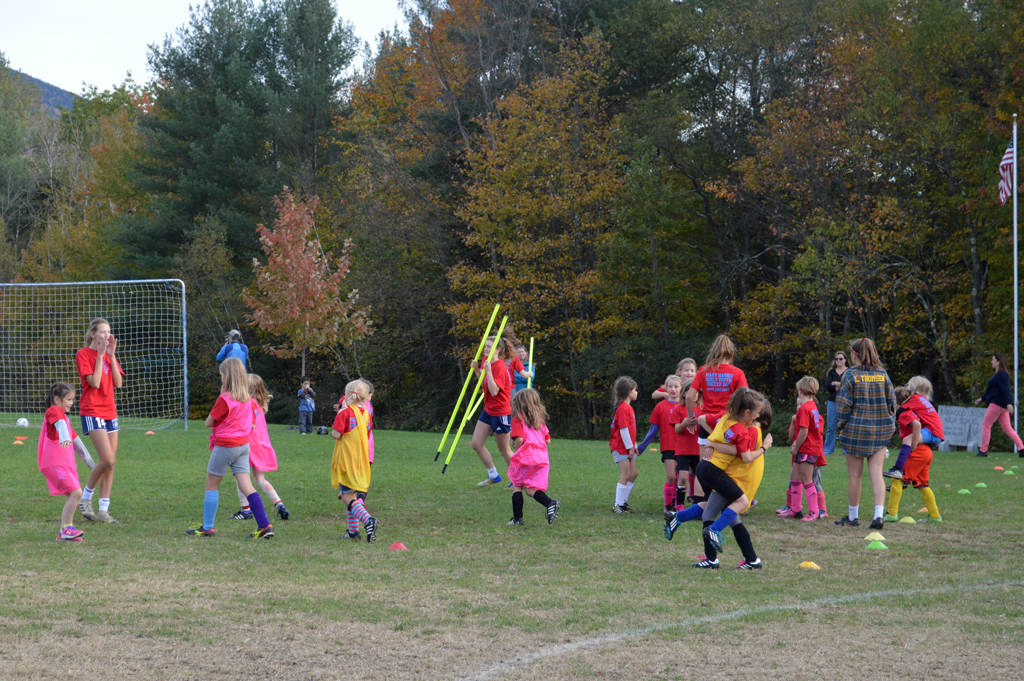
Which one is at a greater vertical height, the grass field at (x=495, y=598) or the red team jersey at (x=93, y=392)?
the red team jersey at (x=93, y=392)

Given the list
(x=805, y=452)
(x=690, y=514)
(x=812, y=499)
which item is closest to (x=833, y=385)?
(x=812, y=499)

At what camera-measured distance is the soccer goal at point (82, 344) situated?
26.0 m

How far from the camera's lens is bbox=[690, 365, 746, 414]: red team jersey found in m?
8.63

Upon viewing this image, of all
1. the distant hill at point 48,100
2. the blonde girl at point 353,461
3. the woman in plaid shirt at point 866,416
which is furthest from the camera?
the distant hill at point 48,100

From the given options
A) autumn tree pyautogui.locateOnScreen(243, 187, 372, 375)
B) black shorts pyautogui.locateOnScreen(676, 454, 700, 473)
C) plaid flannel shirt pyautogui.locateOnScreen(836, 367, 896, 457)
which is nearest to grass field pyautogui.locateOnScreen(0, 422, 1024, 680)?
black shorts pyautogui.locateOnScreen(676, 454, 700, 473)

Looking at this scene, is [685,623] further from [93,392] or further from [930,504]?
[93,392]

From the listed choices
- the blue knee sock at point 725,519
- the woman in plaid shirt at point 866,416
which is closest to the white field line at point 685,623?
the blue knee sock at point 725,519

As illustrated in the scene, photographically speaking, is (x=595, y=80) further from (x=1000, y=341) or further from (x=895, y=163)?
(x=1000, y=341)

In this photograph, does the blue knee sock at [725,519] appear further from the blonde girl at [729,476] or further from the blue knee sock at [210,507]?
the blue knee sock at [210,507]

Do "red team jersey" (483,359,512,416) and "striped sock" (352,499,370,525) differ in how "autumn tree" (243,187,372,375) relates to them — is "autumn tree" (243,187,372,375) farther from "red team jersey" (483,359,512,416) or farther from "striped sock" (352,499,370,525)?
"striped sock" (352,499,370,525)

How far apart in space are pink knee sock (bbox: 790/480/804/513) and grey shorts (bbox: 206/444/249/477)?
5.34m

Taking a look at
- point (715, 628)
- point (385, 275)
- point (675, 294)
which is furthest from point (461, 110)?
point (715, 628)

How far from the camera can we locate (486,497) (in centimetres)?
1096

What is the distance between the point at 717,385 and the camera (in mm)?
8664
